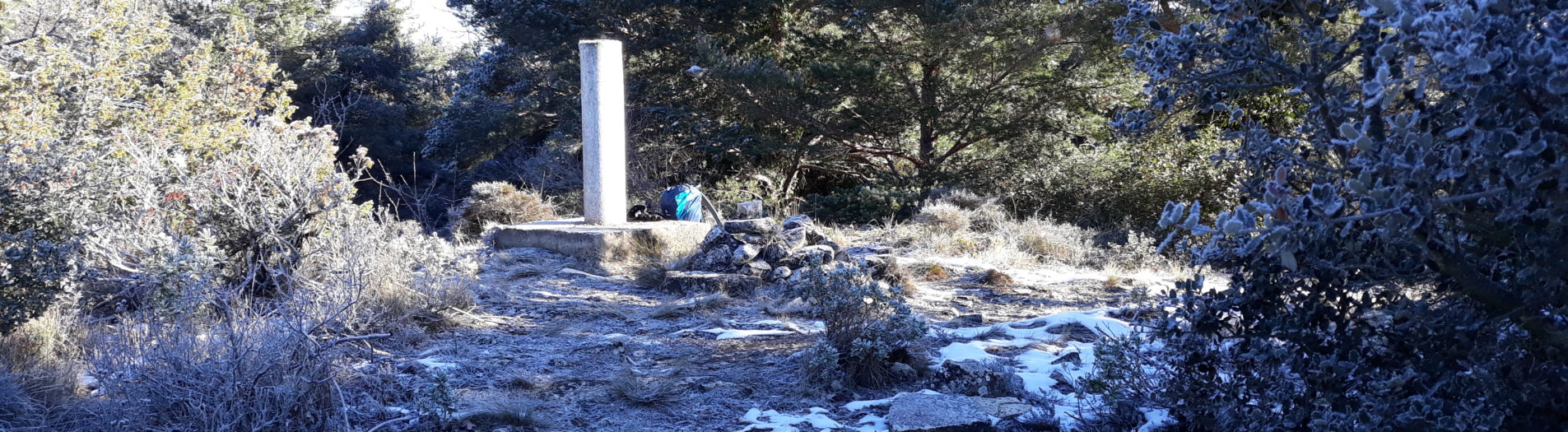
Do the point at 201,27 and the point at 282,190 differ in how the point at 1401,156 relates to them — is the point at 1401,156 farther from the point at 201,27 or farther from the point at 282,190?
the point at 201,27

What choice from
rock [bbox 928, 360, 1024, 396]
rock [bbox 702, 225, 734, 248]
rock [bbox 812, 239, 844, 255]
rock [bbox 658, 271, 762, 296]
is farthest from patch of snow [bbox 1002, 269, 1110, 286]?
rock [bbox 928, 360, 1024, 396]

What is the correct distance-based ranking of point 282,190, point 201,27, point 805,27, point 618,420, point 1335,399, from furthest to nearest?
point 201,27, point 805,27, point 282,190, point 618,420, point 1335,399

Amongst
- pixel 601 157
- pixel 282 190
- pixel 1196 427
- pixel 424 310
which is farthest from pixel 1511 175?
pixel 601 157

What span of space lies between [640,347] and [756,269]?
1751 mm

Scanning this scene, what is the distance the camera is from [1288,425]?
2.38 m

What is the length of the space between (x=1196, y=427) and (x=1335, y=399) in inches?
23.7

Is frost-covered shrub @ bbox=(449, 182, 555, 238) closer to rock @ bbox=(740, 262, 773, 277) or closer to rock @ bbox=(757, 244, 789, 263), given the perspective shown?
rock @ bbox=(757, 244, 789, 263)

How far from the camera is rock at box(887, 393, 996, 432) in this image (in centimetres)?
326

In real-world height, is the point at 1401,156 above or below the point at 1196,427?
above

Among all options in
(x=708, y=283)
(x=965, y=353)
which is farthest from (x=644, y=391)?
(x=708, y=283)

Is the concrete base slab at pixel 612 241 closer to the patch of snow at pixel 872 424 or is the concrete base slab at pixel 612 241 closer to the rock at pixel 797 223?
the rock at pixel 797 223

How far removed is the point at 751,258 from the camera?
6.57 m

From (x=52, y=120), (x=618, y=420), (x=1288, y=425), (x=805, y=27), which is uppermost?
(x=805, y=27)

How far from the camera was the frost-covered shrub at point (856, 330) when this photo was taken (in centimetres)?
399
